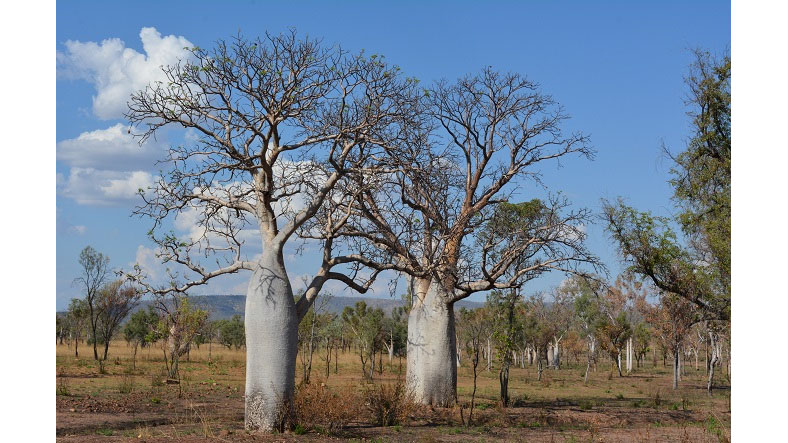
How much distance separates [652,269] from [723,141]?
3128 mm

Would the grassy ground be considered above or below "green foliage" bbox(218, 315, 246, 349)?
above

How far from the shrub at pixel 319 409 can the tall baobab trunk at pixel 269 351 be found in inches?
15.5

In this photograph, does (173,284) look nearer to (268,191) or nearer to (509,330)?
(268,191)

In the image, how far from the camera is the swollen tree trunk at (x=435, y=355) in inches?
605

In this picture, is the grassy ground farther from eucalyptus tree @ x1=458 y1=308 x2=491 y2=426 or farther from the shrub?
eucalyptus tree @ x1=458 y1=308 x2=491 y2=426

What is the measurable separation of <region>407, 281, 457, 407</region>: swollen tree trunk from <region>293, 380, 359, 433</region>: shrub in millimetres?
4175

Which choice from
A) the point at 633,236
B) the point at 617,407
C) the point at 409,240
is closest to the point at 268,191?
the point at 409,240

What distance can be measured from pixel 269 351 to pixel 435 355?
578cm

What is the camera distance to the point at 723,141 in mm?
15820

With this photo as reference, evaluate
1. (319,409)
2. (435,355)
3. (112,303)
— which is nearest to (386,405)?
(319,409)

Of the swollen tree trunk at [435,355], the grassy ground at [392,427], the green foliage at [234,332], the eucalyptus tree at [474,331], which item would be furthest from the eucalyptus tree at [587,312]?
the swollen tree trunk at [435,355]

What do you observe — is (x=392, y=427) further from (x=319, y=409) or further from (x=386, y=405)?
(x=319, y=409)

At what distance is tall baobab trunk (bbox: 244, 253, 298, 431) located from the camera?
10.3m

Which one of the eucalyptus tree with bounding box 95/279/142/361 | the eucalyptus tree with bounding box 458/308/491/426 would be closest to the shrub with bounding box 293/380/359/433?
the eucalyptus tree with bounding box 458/308/491/426
